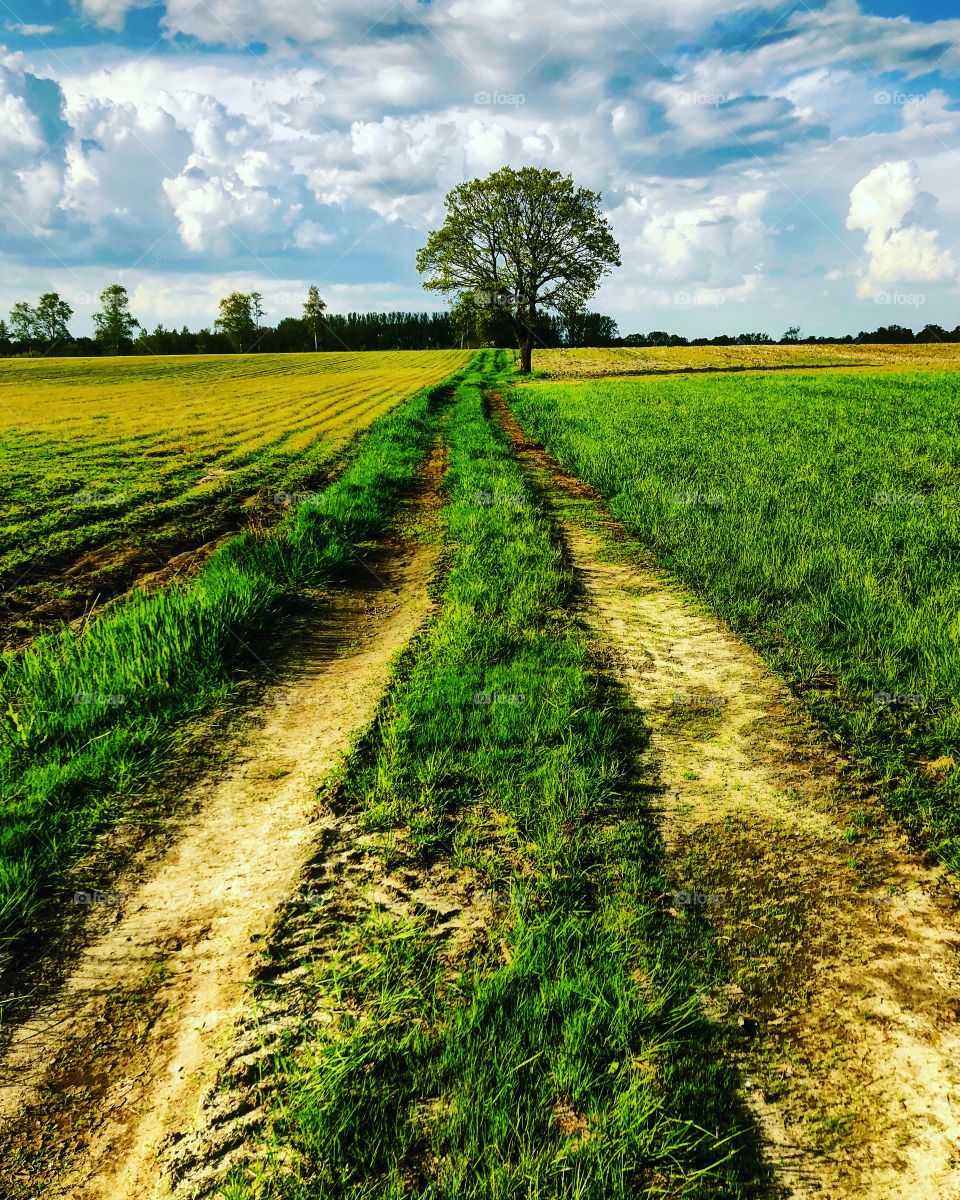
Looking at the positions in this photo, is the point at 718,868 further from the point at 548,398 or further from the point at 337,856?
the point at 548,398

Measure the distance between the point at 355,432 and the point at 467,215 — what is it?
28.8 metres

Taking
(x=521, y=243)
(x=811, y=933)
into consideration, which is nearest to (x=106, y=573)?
(x=811, y=933)

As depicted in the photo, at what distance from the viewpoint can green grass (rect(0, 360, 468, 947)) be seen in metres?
3.56

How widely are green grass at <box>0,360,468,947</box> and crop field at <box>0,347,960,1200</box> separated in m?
0.03

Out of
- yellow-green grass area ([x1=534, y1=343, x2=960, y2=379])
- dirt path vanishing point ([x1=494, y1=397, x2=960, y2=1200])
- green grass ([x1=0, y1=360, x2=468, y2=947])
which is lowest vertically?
dirt path vanishing point ([x1=494, y1=397, x2=960, y2=1200])

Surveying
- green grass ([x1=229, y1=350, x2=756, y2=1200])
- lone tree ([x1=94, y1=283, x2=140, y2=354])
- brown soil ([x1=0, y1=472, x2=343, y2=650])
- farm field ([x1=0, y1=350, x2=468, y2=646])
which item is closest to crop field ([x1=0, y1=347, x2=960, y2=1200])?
green grass ([x1=229, y1=350, x2=756, y2=1200])

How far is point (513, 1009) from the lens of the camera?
8.61 feet

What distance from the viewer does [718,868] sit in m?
3.42

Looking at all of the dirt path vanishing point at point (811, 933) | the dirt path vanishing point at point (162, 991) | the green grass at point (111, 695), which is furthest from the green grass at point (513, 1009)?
the green grass at point (111, 695)

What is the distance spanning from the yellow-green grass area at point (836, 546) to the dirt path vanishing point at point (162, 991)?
11.8 feet

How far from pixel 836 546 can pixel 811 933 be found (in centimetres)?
580

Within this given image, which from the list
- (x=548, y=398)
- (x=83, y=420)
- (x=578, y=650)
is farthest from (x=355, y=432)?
(x=578, y=650)

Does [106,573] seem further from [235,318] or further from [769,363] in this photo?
[235,318]

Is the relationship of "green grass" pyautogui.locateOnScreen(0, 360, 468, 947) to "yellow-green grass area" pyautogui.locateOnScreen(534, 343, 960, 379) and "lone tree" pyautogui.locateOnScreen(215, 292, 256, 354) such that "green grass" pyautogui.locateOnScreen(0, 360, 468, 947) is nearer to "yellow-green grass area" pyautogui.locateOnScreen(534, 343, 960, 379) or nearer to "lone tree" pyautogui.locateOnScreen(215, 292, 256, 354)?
"yellow-green grass area" pyautogui.locateOnScreen(534, 343, 960, 379)
